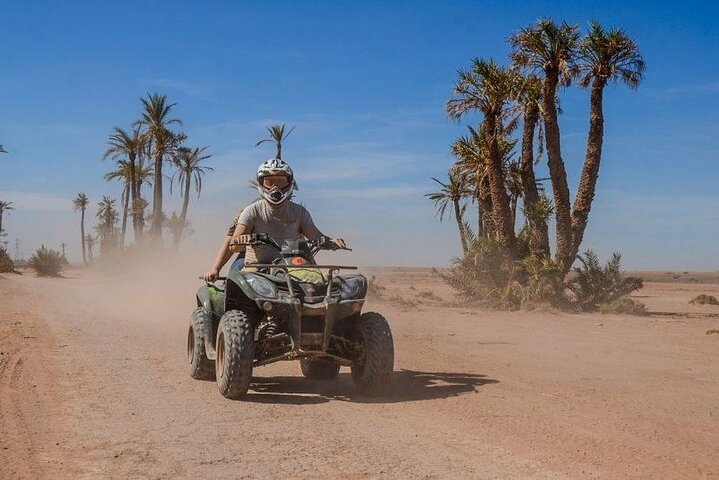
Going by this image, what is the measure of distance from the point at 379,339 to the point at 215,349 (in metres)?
1.99

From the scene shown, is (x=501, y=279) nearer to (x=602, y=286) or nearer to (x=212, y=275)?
(x=602, y=286)

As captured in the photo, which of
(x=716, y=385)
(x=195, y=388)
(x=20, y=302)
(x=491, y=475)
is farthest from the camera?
(x=20, y=302)

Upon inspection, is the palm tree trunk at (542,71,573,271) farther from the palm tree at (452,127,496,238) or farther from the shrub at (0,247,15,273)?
the shrub at (0,247,15,273)

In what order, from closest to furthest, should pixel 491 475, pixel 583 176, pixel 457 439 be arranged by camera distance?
pixel 491 475
pixel 457 439
pixel 583 176

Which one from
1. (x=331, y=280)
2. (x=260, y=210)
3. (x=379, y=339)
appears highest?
(x=260, y=210)

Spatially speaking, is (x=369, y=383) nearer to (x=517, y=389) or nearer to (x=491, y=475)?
(x=517, y=389)

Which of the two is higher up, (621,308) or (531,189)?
(531,189)

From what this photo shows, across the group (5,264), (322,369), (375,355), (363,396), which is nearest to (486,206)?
(322,369)

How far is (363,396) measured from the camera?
8438 millimetres

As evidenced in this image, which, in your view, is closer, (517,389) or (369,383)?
(369,383)

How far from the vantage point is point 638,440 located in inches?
251

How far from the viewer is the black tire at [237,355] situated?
779 centimetres

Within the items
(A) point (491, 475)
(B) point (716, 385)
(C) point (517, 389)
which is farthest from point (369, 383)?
(B) point (716, 385)

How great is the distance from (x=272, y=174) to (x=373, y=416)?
3151 mm
